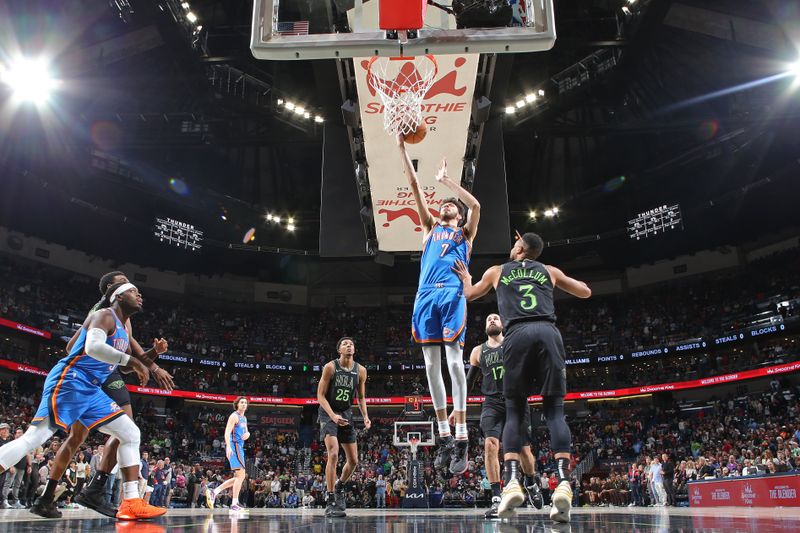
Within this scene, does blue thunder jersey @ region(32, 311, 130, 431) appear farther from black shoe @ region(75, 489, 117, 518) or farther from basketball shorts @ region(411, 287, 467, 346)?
basketball shorts @ region(411, 287, 467, 346)

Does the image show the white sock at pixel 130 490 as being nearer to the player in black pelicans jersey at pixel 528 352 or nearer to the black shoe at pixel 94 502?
the black shoe at pixel 94 502

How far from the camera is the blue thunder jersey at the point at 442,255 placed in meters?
5.37

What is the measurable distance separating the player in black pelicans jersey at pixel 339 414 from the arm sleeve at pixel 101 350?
281cm

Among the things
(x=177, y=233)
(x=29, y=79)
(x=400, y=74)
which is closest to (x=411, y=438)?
(x=400, y=74)

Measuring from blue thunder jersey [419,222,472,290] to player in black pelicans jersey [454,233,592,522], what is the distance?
1.82 feet

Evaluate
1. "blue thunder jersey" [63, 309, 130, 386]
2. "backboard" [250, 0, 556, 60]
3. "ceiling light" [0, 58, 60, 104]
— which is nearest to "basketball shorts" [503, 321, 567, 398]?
"backboard" [250, 0, 556, 60]

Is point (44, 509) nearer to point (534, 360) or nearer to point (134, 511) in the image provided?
point (134, 511)

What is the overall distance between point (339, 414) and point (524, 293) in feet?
12.4

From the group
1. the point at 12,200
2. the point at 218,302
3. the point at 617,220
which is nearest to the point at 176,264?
the point at 218,302

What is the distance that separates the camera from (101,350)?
455 centimetres

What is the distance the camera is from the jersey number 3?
14.8 feet

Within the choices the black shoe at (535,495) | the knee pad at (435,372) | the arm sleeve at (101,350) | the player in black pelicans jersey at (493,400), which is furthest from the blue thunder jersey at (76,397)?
the black shoe at (535,495)

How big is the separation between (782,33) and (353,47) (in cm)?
1819

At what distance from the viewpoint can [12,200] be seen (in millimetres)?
25984
